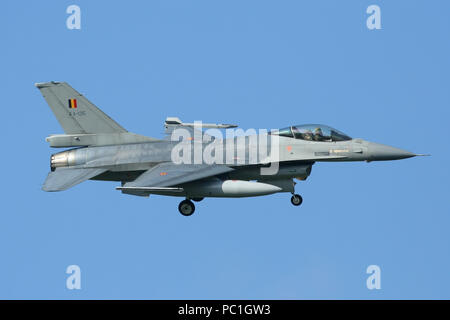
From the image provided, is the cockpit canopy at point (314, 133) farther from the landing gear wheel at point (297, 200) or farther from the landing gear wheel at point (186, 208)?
the landing gear wheel at point (186, 208)

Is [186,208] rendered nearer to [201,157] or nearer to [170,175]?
[170,175]

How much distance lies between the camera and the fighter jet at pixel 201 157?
78.6 feet

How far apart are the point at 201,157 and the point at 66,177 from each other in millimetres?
3825

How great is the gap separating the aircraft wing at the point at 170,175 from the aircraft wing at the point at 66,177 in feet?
5.04

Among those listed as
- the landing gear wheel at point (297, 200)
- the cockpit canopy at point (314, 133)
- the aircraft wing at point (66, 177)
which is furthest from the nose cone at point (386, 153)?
the aircraft wing at point (66, 177)

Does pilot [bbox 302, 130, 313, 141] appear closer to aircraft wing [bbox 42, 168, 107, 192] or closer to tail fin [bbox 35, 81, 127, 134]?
tail fin [bbox 35, 81, 127, 134]

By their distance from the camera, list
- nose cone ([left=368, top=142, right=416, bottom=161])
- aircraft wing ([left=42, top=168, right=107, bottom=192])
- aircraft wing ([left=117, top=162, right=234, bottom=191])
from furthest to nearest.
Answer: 1. nose cone ([left=368, top=142, right=416, bottom=161])
2. aircraft wing ([left=42, top=168, right=107, bottom=192])
3. aircraft wing ([left=117, top=162, right=234, bottom=191])

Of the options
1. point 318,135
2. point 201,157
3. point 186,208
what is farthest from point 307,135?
point 186,208

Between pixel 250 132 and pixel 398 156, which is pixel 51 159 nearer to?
pixel 250 132

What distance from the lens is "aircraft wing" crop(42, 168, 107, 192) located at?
78.1ft

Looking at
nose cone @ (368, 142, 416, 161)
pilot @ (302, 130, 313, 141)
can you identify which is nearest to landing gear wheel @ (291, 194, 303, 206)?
pilot @ (302, 130, 313, 141)

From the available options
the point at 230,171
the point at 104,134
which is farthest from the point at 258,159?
the point at 104,134

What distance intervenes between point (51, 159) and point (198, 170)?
4.42 meters

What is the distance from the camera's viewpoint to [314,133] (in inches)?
966
